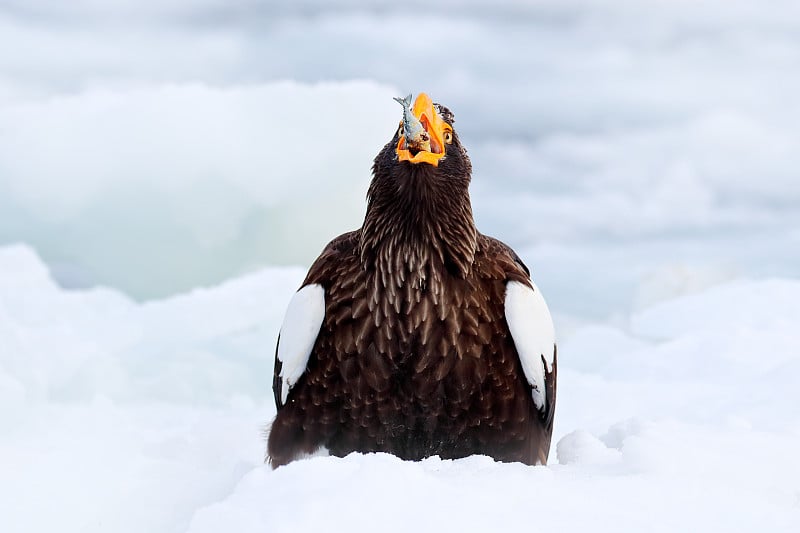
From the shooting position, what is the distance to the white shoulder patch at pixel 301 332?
15.5 ft

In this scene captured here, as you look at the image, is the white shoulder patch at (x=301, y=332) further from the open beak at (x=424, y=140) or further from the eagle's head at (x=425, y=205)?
the open beak at (x=424, y=140)

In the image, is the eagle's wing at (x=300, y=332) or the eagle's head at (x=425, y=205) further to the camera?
the eagle's wing at (x=300, y=332)

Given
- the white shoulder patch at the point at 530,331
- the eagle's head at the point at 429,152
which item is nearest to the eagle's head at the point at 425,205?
the eagle's head at the point at 429,152

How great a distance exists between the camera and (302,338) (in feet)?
15.5

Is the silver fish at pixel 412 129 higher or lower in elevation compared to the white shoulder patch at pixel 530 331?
higher

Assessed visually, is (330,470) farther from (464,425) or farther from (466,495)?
(464,425)

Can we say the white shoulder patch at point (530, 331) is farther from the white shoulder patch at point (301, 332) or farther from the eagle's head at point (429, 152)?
the white shoulder patch at point (301, 332)

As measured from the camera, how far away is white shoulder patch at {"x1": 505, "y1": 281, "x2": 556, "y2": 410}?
4.69 metres

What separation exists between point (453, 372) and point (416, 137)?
1.16m

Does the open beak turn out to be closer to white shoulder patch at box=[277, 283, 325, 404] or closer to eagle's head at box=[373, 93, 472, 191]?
eagle's head at box=[373, 93, 472, 191]

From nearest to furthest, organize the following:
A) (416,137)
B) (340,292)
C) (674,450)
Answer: (674,450) < (416,137) < (340,292)

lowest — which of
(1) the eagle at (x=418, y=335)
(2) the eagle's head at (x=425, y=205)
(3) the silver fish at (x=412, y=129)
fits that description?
(1) the eagle at (x=418, y=335)

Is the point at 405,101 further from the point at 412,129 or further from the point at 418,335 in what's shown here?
the point at 418,335

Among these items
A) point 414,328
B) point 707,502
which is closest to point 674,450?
point 707,502
